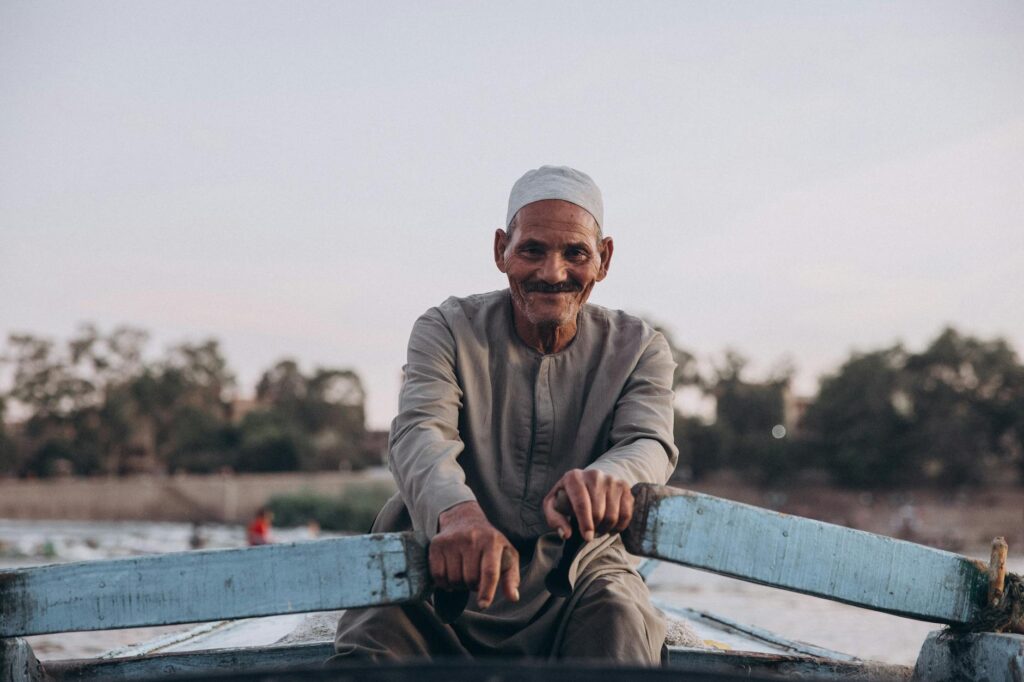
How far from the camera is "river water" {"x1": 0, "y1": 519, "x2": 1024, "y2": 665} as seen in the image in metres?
8.91

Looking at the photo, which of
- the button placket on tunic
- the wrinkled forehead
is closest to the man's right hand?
the button placket on tunic

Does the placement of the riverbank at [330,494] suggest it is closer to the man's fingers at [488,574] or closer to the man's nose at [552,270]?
the man's nose at [552,270]

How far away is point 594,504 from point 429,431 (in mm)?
558

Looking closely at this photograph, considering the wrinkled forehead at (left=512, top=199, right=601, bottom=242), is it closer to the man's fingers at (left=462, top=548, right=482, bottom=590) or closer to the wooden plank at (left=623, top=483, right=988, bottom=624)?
the wooden plank at (left=623, top=483, right=988, bottom=624)

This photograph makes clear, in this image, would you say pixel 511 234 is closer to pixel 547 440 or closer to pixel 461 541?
pixel 547 440

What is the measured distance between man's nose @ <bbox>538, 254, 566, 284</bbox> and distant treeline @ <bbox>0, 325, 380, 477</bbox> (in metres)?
57.4

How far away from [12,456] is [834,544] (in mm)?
60026

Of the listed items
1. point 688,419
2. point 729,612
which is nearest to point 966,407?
point 688,419

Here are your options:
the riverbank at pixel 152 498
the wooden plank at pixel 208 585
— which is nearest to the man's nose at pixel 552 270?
the wooden plank at pixel 208 585

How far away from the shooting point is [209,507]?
162 feet

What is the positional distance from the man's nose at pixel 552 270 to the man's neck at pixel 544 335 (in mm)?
153

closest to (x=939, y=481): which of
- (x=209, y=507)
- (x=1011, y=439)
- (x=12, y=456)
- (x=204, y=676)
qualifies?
(x=1011, y=439)

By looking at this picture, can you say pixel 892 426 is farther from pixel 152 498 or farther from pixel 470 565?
pixel 470 565

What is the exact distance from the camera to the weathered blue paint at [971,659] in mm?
1955
